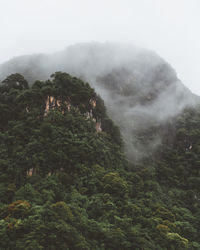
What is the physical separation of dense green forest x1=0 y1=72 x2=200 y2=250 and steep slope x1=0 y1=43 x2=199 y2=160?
50.3 ft

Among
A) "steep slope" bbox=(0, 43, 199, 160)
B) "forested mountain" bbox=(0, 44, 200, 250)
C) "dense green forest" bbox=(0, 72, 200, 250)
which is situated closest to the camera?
"dense green forest" bbox=(0, 72, 200, 250)

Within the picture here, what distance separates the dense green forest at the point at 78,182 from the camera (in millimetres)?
18953

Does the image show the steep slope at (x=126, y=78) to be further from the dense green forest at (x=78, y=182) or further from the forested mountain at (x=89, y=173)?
the dense green forest at (x=78, y=182)

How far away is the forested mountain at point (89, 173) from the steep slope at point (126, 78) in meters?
0.93

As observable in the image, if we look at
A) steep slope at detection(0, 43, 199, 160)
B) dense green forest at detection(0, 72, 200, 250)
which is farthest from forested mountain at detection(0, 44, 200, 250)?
steep slope at detection(0, 43, 199, 160)

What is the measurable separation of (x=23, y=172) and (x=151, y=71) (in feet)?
234

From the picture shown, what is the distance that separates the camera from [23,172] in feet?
94.3

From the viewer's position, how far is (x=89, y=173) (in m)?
30.5

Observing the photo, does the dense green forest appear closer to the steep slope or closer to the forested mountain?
the forested mountain

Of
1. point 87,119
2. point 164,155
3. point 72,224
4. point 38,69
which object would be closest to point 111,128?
point 87,119

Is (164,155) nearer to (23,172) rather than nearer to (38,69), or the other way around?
(23,172)

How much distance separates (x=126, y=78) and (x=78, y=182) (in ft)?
201

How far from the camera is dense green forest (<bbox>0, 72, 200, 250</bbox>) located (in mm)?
18953

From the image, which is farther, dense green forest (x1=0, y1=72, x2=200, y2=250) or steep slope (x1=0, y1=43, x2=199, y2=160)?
steep slope (x1=0, y1=43, x2=199, y2=160)
